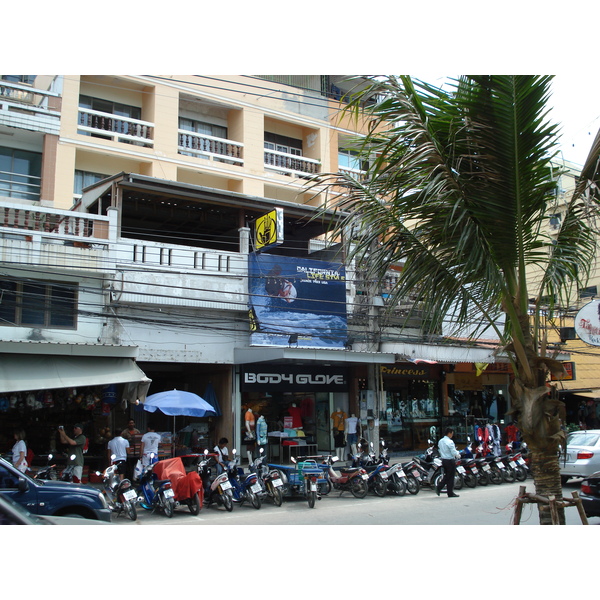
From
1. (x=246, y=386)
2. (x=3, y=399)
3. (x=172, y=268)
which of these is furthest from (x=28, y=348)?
(x=246, y=386)

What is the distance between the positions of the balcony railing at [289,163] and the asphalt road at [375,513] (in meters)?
14.6

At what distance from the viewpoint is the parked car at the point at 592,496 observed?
32.6 feet

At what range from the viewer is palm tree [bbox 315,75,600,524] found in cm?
476

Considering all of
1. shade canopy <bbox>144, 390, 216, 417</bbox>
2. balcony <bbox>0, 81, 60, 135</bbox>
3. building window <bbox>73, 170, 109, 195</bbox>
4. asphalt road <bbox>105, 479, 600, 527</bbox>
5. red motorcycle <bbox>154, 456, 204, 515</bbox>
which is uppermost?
balcony <bbox>0, 81, 60, 135</bbox>

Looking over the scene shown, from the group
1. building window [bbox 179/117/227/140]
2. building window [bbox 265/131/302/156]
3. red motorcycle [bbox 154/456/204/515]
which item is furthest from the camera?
building window [bbox 265/131/302/156]

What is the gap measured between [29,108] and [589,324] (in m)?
17.7

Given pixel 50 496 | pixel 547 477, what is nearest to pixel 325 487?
pixel 50 496

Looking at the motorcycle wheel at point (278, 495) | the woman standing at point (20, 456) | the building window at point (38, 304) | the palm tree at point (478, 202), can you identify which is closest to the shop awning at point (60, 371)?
the woman standing at point (20, 456)

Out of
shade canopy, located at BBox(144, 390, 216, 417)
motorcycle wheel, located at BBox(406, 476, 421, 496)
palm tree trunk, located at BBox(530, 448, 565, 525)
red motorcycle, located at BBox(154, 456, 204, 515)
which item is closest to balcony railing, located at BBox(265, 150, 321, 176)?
shade canopy, located at BBox(144, 390, 216, 417)

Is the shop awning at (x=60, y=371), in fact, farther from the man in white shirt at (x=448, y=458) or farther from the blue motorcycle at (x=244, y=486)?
the man in white shirt at (x=448, y=458)

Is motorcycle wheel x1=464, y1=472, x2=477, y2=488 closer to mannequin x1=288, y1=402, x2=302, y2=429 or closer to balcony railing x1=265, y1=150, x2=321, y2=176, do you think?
mannequin x1=288, y1=402, x2=302, y2=429

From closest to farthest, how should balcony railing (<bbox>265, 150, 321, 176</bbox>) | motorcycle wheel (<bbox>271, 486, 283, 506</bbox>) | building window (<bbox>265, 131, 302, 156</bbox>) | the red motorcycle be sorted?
the red motorcycle < motorcycle wheel (<bbox>271, 486, 283, 506</bbox>) < balcony railing (<bbox>265, 150, 321, 176</bbox>) < building window (<bbox>265, 131, 302, 156</bbox>)

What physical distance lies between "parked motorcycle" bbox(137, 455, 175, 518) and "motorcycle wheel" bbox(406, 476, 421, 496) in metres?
6.16

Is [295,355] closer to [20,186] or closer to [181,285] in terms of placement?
[181,285]
